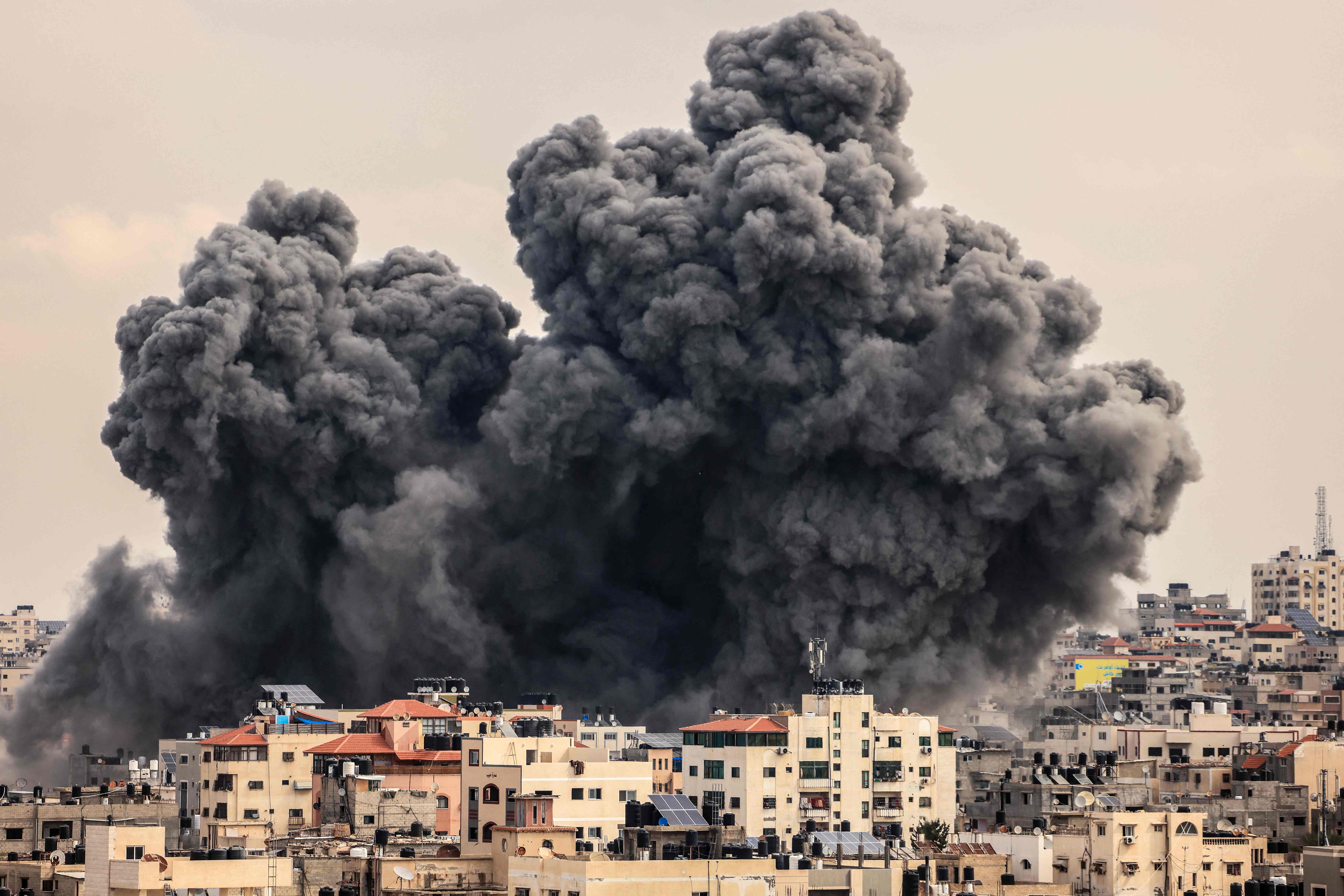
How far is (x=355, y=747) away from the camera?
56.0 metres

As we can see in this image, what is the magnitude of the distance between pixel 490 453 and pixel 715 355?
8373 millimetres

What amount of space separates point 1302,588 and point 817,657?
84115 millimetres

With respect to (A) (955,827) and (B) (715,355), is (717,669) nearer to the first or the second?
(B) (715,355)

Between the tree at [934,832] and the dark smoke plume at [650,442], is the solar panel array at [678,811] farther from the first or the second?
the dark smoke plume at [650,442]

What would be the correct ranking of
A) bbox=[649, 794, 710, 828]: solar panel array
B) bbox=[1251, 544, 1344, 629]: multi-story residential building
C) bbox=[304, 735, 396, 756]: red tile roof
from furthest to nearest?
bbox=[1251, 544, 1344, 629]: multi-story residential building < bbox=[304, 735, 396, 756]: red tile roof < bbox=[649, 794, 710, 828]: solar panel array

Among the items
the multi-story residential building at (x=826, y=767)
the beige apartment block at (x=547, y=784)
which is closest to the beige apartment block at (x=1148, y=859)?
the beige apartment block at (x=547, y=784)

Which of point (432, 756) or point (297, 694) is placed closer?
point (432, 756)

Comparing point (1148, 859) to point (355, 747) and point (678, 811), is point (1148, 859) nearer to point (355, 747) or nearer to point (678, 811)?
point (678, 811)

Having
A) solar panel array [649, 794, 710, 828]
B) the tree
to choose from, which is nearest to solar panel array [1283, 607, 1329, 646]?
the tree

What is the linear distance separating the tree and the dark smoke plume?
19.7 meters

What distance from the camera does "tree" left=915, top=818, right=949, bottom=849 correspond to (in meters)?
50.2

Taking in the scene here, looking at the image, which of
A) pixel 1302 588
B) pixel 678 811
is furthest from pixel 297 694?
pixel 1302 588

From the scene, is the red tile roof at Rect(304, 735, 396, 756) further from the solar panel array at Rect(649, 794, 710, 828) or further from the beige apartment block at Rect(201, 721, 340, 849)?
the solar panel array at Rect(649, 794, 710, 828)

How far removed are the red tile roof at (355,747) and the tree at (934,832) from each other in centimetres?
979
